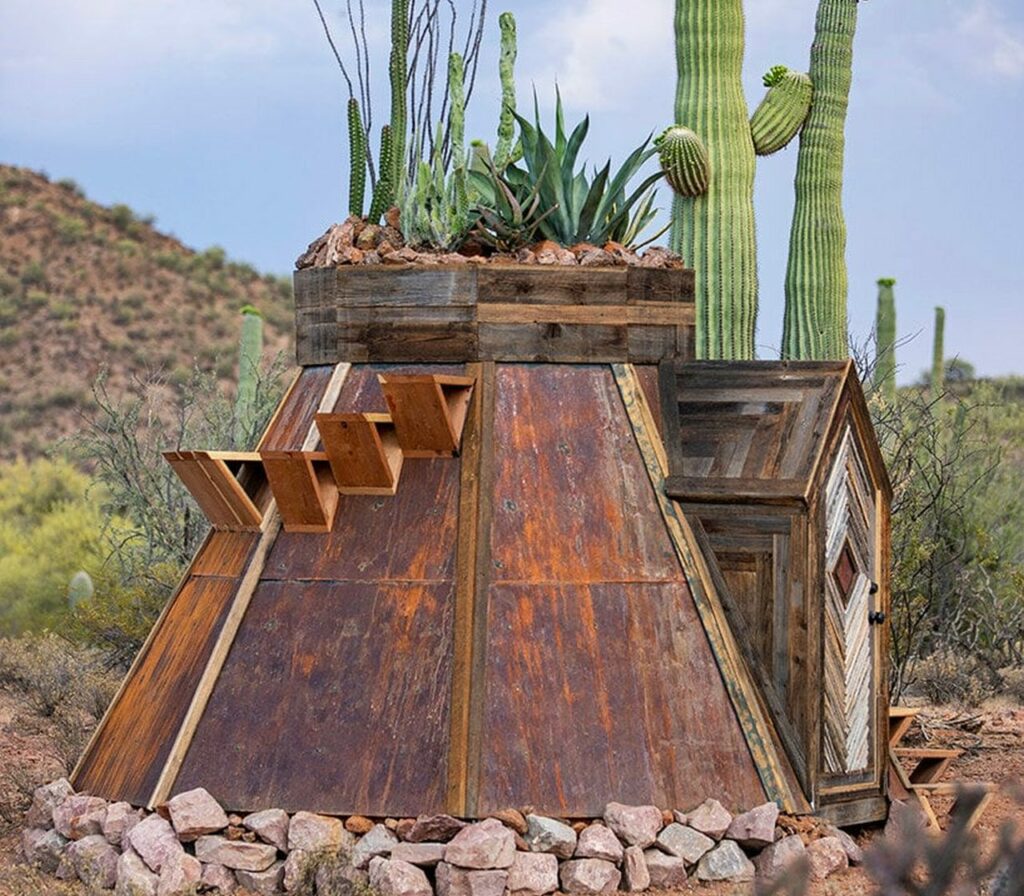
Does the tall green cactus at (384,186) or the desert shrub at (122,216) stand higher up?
the desert shrub at (122,216)

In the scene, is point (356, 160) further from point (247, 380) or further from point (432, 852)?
point (247, 380)

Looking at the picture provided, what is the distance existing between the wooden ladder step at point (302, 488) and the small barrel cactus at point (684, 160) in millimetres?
6581

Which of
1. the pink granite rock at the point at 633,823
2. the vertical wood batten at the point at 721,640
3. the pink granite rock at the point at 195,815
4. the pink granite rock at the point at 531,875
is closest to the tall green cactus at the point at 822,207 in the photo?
the vertical wood batten at the point at 721,640

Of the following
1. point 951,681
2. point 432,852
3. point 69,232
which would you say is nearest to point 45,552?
point 951,681

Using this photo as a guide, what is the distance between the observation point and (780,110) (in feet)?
52.0

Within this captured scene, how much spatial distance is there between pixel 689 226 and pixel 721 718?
721 centimetres

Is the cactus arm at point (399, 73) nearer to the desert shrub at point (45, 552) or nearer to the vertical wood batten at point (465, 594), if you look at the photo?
the vertical wood batten at point (465, 594)

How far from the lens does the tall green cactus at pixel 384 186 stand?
9.27 metres

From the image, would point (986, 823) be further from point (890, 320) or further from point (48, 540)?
point (48, 540)

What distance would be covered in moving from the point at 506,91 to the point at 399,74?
0.69 metres

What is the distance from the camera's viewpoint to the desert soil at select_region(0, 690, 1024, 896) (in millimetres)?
7602

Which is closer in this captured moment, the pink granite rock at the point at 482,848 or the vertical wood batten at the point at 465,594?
the pink granite rock at the point at 482,848

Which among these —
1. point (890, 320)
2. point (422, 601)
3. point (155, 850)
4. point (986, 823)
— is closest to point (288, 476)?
point (422, 601)

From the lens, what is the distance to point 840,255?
16.4m
